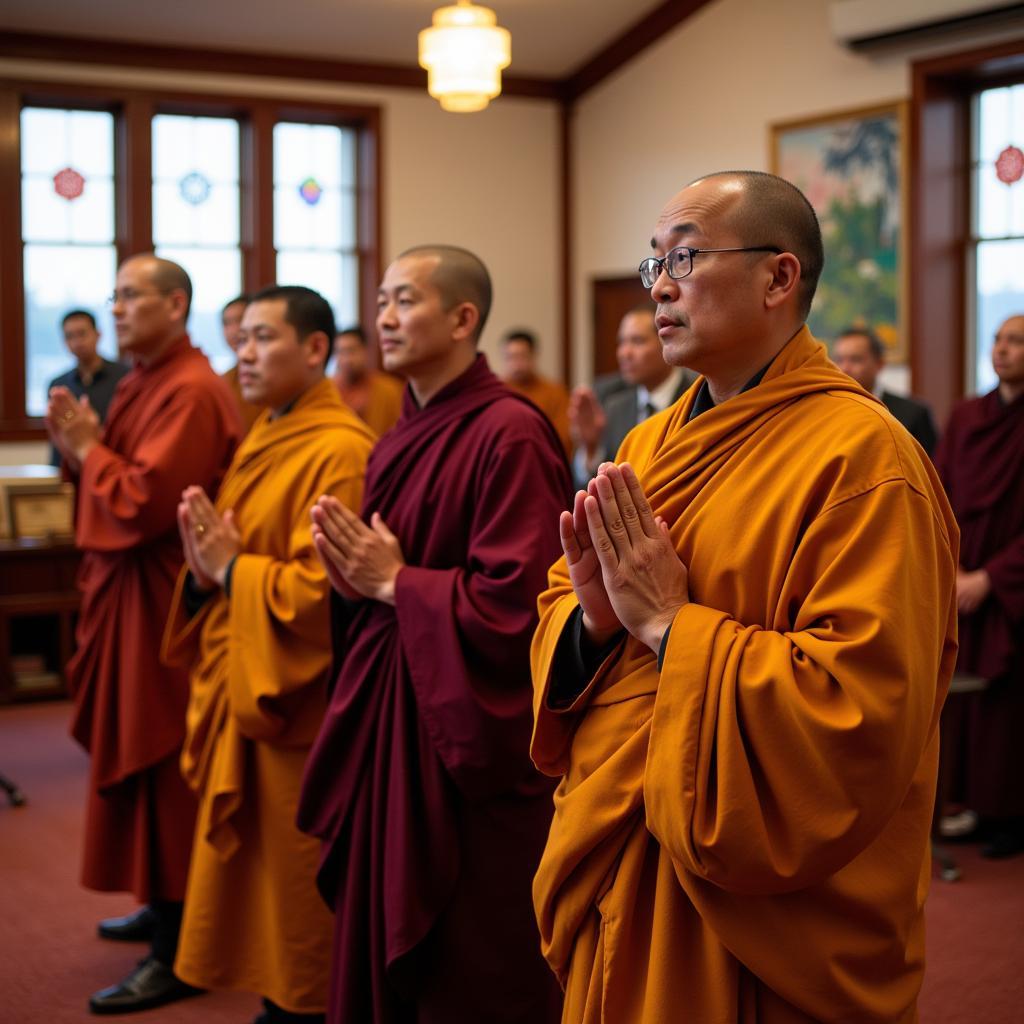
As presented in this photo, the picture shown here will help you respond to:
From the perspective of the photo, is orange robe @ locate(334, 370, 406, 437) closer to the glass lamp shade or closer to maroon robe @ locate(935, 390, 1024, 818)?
the glass lamp shade

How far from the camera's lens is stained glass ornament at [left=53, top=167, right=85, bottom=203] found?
25.9 feet

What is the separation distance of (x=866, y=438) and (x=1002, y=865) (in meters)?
2.94

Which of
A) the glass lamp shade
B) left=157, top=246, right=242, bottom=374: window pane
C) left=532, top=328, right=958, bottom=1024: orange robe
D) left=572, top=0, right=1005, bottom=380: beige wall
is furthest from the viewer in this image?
left=157, top=246, right=242, bottom=374: window pane

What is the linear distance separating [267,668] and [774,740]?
1.43m

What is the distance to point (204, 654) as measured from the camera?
9.29 feet

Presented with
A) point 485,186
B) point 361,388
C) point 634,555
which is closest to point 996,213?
point 361,388

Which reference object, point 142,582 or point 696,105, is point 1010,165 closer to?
point 696,105

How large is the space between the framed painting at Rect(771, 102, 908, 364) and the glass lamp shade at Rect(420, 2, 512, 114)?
167 cm

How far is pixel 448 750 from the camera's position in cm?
225

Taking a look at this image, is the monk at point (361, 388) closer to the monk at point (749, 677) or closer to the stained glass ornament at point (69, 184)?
the stained glass ornament at point (69, 184)

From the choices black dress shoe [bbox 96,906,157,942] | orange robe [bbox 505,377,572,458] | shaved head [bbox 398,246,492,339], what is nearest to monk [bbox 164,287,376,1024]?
shaved head [bbox 398,246,492,339]

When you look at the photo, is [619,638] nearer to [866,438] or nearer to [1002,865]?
[866,438]

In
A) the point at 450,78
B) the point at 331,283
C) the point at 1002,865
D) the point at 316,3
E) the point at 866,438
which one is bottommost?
the point at 1002,865

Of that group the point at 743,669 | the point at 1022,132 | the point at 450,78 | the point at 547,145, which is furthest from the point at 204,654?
the point at 547,145
